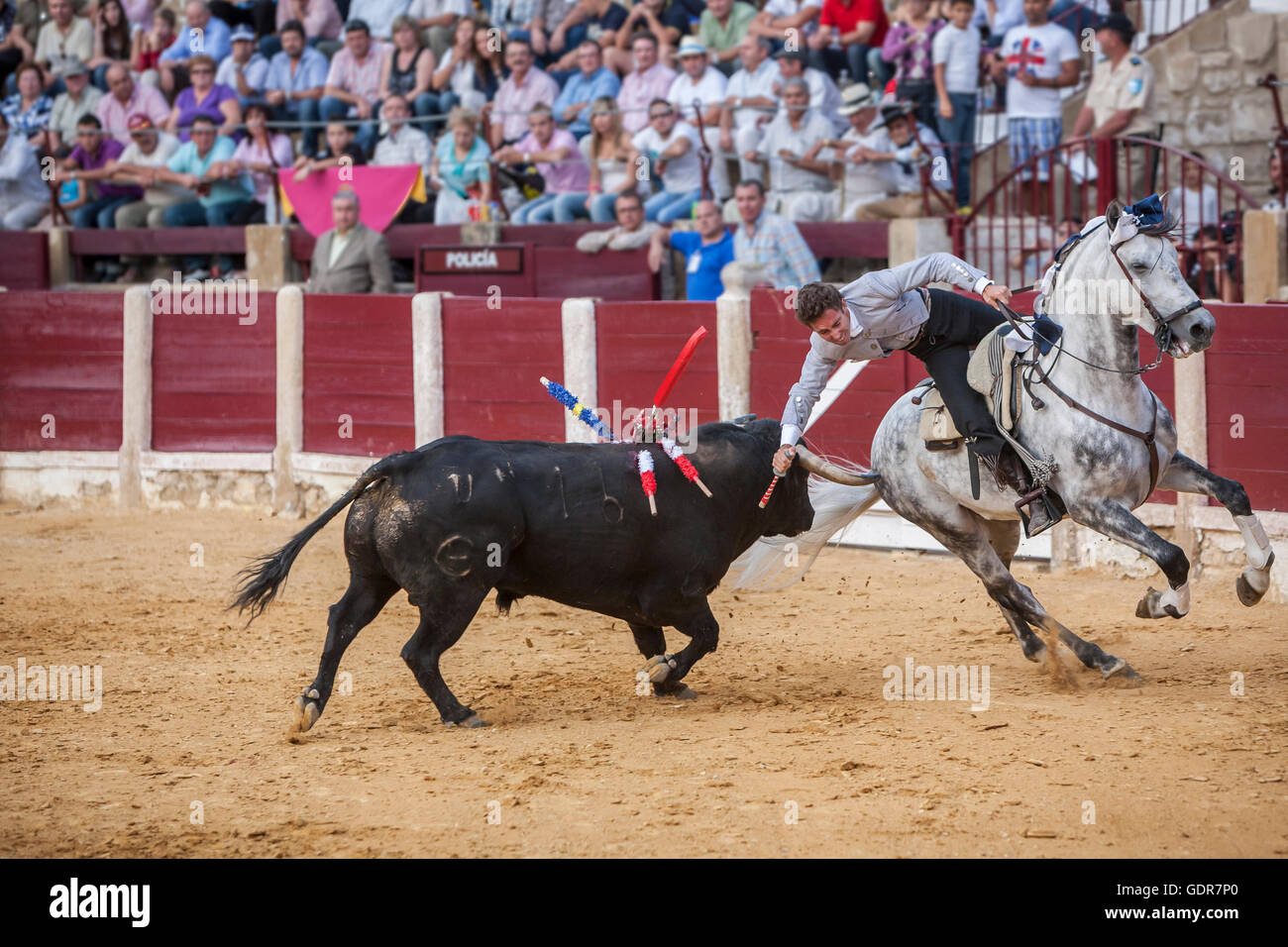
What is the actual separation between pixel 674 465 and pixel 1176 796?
2.28m

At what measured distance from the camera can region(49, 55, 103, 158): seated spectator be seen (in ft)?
53.0

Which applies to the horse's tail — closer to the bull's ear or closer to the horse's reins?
the horse's reins

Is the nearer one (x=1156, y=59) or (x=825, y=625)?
(x=825, y=625)

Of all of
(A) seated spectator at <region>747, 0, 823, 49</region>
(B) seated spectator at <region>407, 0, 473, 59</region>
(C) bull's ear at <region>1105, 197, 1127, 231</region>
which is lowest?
(C) bull's ear at <region>1105, 197, 1127, 231</region>

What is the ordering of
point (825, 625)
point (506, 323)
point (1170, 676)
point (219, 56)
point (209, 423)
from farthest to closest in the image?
point (219, 56) < point (209, 423) < point (506, 323) < point (825, 625) < point (1170, 676)

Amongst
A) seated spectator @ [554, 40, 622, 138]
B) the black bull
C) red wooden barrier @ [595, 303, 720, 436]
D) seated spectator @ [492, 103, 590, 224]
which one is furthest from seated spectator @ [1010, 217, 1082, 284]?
the black bull

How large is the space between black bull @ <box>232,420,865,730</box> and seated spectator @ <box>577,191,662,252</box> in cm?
574

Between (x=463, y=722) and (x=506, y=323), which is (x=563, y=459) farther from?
(x=506, y=323)

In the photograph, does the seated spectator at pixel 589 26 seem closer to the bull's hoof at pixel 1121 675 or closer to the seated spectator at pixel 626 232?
the seated spectator at pixel 626 232

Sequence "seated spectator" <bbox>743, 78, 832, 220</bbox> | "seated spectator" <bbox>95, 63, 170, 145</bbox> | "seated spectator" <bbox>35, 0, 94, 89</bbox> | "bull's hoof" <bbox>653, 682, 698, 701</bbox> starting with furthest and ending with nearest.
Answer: "seated spectator" <bbox>35, 0, 94, 89</bbox> < "seated spectator" <bbox>95, 63, 170, 145</bbox> < "seated spectator" <bbox>743, 78, 832, 220</bbox> < "bull's hoof" <bbox>653, 682, 698, 701</bbox>

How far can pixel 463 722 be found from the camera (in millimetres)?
5742

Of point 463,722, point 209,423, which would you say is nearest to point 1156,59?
point 209,423

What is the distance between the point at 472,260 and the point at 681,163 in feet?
6.18

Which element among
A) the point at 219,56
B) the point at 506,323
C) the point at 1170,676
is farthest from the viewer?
the point at 219,56
